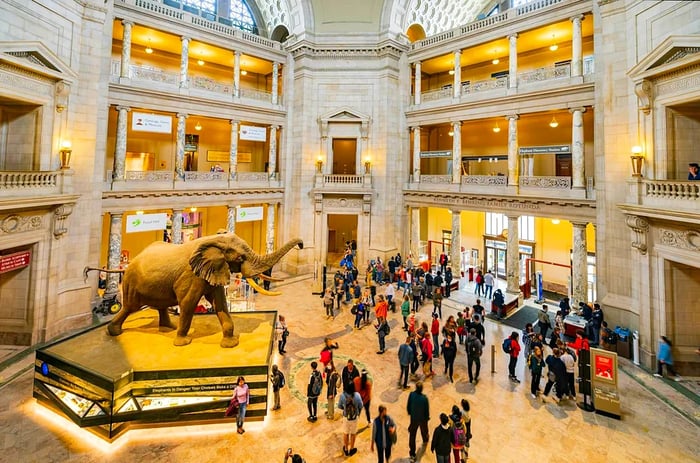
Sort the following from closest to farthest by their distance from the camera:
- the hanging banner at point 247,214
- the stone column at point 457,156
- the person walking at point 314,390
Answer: the person walking at point 314,390 → the stone column at point 457,156 → the hanging banner at point 247,214

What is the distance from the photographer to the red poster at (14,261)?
33.6 feet

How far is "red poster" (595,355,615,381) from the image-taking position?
8.03 m

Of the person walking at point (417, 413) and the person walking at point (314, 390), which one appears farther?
the person walking at point (314, 390)

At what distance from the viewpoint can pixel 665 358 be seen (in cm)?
972

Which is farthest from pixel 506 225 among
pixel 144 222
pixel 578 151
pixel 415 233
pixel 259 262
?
pixel 144 222

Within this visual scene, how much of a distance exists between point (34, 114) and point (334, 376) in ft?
41.0

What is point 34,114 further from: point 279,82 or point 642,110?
point 642,110

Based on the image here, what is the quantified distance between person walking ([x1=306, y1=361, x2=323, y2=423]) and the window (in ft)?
54.3

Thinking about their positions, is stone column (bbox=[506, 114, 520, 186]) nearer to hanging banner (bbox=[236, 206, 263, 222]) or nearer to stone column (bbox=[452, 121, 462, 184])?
stone column (bbox=[452, 121, 462, 184])

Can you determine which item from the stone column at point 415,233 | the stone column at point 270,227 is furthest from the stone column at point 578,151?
the stone column at point 270,227

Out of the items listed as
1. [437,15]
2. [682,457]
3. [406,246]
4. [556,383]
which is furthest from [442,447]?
[437,15]

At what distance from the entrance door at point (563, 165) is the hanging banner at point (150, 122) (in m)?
19.9

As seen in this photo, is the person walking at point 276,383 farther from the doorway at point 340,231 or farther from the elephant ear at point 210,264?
the doorway at point 340,231

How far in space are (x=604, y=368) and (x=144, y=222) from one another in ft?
58.3
